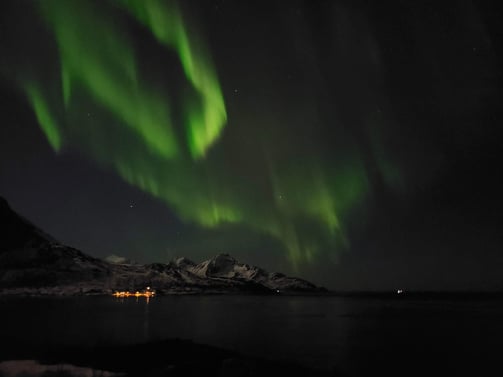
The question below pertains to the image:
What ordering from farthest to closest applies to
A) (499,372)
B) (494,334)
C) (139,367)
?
(494,334) < (499,372) < (139,367)

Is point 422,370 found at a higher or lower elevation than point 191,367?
lower

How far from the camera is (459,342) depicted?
213 ft

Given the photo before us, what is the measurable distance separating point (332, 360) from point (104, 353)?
24.1 m

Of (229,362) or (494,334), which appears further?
(494,334)

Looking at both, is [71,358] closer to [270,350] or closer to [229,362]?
[229,362]

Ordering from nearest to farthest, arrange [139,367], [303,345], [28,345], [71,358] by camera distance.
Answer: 1. [139,367]
2. [71,358]
3. [28,345]
4. [303,345]

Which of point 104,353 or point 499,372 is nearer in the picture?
point 104,353

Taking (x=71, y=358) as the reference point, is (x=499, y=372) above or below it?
below

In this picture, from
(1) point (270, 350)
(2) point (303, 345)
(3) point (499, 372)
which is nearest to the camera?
(3) point (499, 372)

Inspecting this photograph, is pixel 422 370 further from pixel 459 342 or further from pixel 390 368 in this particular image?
pixel 459 342

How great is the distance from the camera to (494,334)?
78.1m

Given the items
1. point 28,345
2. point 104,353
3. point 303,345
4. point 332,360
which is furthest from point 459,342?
point 28,345

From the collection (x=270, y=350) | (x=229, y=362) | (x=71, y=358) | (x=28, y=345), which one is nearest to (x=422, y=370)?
(x=270, y=350)

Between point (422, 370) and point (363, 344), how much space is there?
20.6m
